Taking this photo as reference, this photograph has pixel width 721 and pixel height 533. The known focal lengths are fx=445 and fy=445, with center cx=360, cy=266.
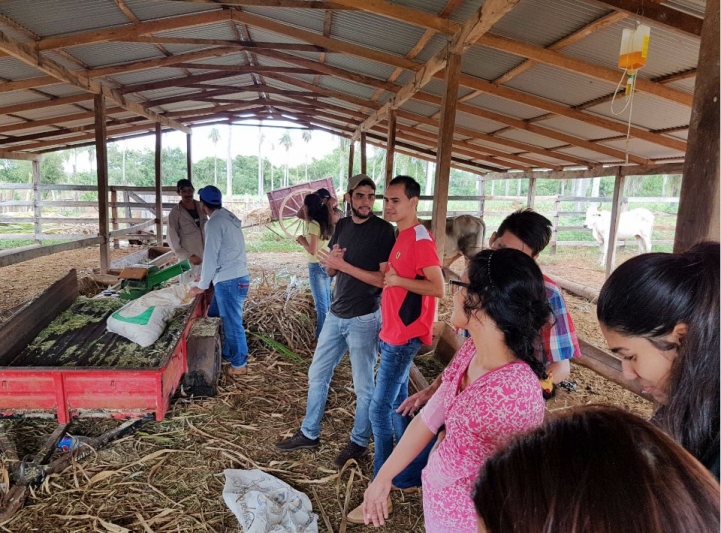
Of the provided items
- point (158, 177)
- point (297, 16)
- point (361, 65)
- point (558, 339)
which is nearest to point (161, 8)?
point (297, 16)

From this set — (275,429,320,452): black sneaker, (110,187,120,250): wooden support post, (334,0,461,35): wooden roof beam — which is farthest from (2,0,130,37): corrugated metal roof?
(110,187,120,250): wooden support post

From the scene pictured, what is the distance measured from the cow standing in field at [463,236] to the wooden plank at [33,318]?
7204mm

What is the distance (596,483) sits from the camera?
541mm

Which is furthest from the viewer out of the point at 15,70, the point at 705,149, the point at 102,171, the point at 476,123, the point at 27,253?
the point at 476,123

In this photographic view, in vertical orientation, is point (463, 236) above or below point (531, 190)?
below

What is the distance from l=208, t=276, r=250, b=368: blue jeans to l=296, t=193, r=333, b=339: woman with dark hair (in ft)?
2.97

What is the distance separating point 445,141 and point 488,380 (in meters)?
4.03

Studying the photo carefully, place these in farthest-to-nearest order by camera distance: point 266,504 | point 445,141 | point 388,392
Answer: point 445,141 < point 388,392 < point 266,504

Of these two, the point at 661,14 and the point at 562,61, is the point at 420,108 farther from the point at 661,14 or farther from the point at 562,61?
the point at 661,14

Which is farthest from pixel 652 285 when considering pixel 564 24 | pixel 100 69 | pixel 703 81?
pixel 100 69

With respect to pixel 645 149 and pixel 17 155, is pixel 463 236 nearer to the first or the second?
pixel 645 149

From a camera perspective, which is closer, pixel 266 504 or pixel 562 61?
pixel 266 504

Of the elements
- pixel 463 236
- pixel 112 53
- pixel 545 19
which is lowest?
pixel 463 236

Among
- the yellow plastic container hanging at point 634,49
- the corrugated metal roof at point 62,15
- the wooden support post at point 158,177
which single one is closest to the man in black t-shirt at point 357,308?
the yellow plastic container hanging at point 634,49
